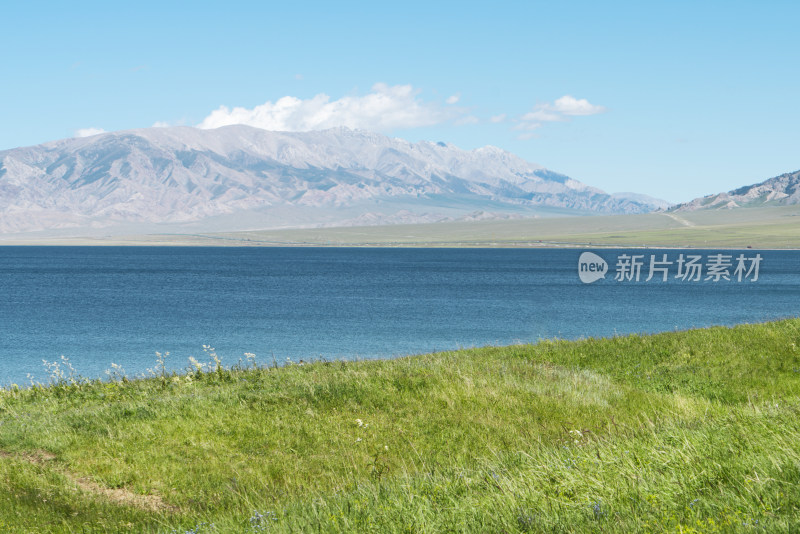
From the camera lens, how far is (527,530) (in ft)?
23.8

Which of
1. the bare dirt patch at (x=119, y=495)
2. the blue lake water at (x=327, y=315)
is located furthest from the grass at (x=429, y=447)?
the blue lake water at (x=327, y=315)

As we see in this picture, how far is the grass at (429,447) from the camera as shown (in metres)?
7.87

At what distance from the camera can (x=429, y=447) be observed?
13375 mm

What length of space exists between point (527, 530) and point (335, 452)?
21.4ft

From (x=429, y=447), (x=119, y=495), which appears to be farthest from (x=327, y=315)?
(x=119, y=495)

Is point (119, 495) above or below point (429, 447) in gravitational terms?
below

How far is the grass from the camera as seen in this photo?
7.87 meters

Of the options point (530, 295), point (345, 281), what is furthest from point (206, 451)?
point (345, 281)

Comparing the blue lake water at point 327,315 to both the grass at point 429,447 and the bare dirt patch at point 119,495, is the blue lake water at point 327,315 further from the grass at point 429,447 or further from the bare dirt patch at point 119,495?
the bare dirt patch at point 119,495

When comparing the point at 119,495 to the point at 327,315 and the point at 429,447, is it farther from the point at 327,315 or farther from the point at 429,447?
the point at 327,315

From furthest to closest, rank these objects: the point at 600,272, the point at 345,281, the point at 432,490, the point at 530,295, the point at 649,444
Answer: the point at 600,272 → the point at 345,281 → the point at 530,295 → the point at 649,444 → the point at 432,490

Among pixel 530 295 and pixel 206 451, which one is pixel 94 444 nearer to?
pixel 206 451

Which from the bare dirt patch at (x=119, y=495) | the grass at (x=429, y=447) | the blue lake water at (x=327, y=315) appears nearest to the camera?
the grass at (x=429, y=447)

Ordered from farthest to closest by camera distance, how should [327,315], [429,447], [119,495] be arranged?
1. [327,315]
2. [429,447]
3. [119,495]
